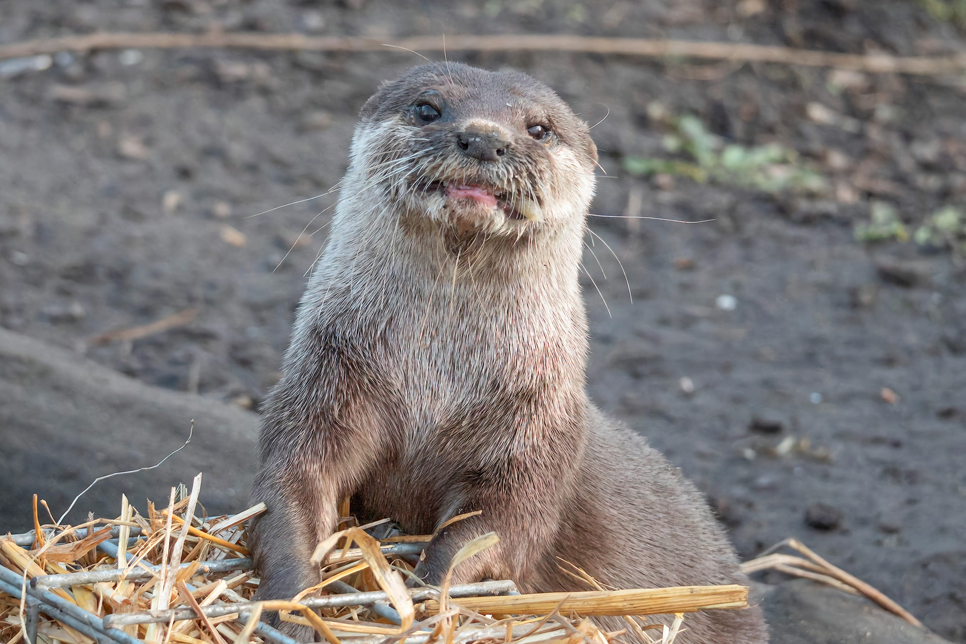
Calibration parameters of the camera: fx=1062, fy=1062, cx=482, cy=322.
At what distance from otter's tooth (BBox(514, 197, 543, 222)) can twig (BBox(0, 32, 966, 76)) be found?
5.24m

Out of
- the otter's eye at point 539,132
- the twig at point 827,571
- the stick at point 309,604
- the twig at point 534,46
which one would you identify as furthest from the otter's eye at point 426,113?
the twig at point 534,46

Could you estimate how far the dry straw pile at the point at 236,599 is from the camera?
231 centimetres

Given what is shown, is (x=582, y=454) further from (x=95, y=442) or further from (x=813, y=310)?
(x=813, y=310)

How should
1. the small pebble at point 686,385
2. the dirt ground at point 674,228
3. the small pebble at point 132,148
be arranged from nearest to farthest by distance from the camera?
1. the dirt ground at point 674,228
2. the small pebble at point 686,385
3. the small pebble at point 132,148

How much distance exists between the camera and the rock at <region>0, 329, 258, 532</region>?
3.62 meters

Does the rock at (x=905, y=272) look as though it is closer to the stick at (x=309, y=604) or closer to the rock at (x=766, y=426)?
the rock at (x=766, y=426)

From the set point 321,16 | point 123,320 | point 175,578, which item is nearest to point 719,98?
point 321,16

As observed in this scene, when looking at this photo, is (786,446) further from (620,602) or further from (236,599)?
(236,599)

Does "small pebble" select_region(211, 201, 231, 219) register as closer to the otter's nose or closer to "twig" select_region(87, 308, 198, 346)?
"twig" select_region(87, 308, 198, 346)

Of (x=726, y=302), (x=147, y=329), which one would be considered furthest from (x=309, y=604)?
(x=726, y=302)

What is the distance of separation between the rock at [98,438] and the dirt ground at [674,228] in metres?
0.79

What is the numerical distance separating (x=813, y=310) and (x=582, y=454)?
361cm

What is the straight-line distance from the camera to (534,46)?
817 centimetres

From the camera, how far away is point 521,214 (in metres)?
2.68
